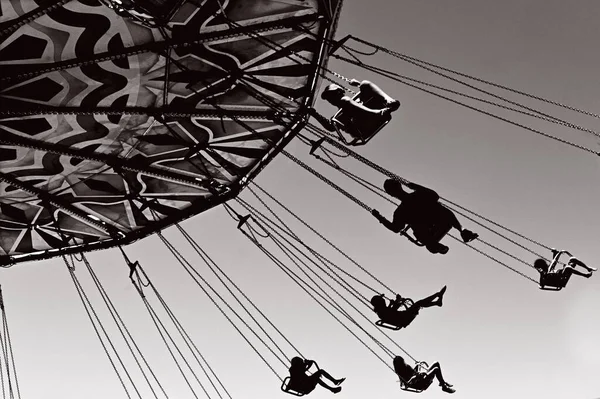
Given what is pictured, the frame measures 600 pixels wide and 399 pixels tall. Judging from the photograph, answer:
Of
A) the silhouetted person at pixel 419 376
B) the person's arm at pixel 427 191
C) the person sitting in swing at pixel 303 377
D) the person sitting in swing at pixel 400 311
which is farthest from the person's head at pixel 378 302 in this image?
the person's arm at pixel 427 191

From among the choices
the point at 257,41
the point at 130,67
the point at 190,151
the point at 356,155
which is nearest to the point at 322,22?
the point at 257,41

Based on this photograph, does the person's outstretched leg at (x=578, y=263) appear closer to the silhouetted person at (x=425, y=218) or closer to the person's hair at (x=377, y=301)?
the silhouetted person at (x=425, y=218)

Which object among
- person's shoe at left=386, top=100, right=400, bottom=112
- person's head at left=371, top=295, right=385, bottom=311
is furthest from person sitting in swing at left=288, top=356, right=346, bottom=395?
person's shoe at left=386, top=100, right=400, bottom=112

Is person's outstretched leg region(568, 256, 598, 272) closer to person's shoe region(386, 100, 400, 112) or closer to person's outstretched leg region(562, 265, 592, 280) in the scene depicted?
person's outstretched leg region(562, 265, 592, 280)

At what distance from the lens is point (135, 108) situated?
385 inches

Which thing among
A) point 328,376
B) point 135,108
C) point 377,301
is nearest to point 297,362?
point 328,376

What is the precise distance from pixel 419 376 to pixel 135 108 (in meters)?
6.91

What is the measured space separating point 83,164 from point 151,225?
8.05 ft

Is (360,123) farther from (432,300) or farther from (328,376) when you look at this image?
(328,376)

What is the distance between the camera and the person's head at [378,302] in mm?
9680

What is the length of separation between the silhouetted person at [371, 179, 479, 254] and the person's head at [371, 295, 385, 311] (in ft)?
4.73

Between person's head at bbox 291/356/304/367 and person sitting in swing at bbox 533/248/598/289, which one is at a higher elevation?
person's head at bbox 291/356/304/367

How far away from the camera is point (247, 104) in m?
10.3

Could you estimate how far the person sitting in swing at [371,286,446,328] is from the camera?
9430 mm
